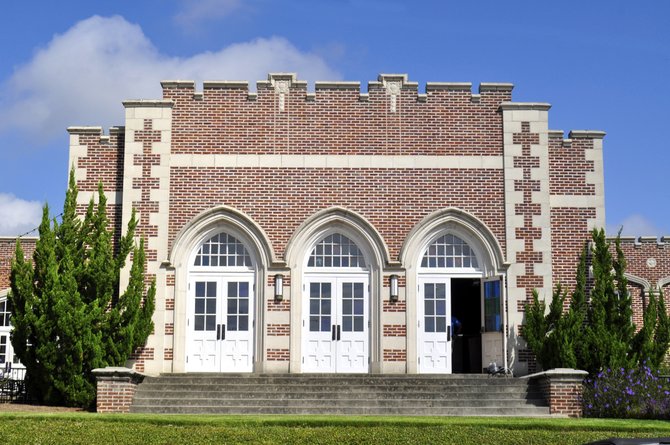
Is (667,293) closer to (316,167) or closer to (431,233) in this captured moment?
(431,233)

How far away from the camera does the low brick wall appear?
57.4 feet

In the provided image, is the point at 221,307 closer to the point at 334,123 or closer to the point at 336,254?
the point at 336,254

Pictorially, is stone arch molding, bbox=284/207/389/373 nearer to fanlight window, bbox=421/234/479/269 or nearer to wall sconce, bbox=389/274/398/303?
wall sconce, bbox=389/274/398/303

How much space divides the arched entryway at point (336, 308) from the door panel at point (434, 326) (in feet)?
3.82

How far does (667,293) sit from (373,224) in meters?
13.4

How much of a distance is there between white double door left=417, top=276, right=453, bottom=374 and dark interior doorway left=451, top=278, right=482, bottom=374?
686 mm

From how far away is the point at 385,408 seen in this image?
1747cm

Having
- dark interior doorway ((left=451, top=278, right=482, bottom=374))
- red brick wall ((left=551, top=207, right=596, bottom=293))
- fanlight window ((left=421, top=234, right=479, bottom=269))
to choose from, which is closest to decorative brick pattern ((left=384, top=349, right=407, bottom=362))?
dark interior doorway ((left=451, top=278, right=482, bottom=374))

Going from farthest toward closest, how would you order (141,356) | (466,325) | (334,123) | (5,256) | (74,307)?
(5,256) → (466,325) → (334,123) → (141,356) → (74,307)

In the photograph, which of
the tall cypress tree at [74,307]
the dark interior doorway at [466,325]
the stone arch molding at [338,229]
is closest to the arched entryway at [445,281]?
the dark interior doorway at [466,325]

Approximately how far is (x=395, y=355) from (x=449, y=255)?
2.48 meters

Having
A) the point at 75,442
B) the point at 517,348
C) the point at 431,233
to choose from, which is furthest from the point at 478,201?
the point at 75,442

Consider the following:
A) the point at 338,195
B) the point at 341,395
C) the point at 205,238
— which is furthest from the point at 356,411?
the point at 205,238

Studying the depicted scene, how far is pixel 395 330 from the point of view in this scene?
20250 mm
